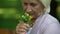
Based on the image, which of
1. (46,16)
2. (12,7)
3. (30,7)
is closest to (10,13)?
(12,7)

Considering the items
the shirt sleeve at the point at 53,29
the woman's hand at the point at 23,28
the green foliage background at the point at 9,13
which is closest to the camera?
the shirt sleeve at the point at 53,29

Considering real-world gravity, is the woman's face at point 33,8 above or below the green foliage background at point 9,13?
below

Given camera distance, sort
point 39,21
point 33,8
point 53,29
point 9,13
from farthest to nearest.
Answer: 1. point 9,13
2. point 33,8
3. point 39,21
4. point 53,29

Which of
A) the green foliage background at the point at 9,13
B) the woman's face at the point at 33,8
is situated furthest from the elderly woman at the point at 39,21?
the green foliage background at the point at 9,13

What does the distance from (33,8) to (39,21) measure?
17.4 inches

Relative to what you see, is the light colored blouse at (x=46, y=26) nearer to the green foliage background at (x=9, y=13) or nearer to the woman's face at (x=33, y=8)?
the woman's face at (x=33, y=8)

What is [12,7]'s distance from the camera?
660 centimetres

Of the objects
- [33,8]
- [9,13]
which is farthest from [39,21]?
[9,13]

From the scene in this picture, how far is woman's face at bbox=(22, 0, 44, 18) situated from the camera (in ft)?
9.16

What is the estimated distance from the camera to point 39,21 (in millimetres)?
2395

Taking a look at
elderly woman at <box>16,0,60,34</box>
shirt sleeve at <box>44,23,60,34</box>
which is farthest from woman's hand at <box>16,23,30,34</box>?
shirt sleeve at <box>44,23,60,34</box>

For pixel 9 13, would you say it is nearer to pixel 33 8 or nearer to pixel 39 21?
pixel 33 8

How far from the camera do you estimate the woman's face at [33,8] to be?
9.16 feet

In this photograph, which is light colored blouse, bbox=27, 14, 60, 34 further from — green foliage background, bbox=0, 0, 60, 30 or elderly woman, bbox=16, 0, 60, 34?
green foliage background, bbox=0, 0, 60, 30
